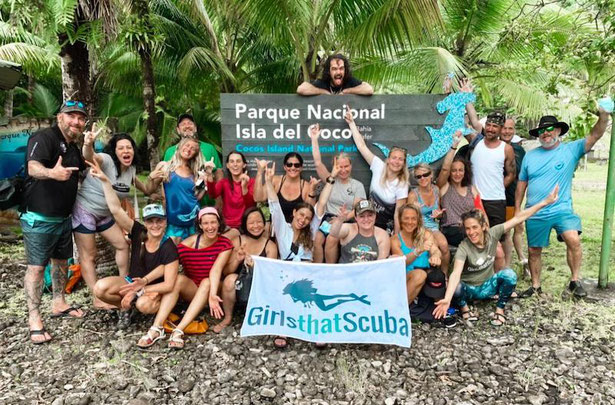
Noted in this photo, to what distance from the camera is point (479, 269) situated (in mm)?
5043

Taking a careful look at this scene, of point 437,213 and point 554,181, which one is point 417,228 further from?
point 554,181

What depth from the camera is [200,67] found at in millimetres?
9602

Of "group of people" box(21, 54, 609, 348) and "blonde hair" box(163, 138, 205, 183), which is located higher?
"blonde hair" box(163, 138, 205, 183)

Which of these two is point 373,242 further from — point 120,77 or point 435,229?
point 120,77

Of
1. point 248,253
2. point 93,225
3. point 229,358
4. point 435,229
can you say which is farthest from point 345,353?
point 93,225

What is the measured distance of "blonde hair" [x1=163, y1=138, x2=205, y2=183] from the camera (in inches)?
204

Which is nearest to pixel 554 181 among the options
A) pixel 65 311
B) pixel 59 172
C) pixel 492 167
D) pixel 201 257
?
pixel 492 167

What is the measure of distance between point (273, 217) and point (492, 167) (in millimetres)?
2789

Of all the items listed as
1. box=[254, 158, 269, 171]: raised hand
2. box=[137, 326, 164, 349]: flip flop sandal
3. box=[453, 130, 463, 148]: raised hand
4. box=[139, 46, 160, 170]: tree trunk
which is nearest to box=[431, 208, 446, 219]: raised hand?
box=[453, 130, 463, 148]: raised hand

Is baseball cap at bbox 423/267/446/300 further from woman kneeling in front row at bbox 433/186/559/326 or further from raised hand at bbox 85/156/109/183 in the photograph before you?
raised hand at bbox 85/156/109/183

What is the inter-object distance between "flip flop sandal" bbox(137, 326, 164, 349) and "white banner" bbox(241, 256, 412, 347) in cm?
90

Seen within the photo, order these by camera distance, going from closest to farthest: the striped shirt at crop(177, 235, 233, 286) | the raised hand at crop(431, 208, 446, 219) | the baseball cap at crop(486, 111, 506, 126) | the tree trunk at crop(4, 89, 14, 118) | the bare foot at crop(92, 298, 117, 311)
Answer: the striped shirt at crop(177, 235, 233, 286)
the bare foot at crop(92, 298, 117, 311)
the raised hand at crop(431, 208, 446, 219)
the baseball cap at crop(486, 111, 506, 126)
the tree trunk at crop(4, 89, 14, 118)

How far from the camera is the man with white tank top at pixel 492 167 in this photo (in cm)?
558

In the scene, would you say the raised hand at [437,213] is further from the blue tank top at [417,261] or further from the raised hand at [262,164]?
the raised hand at [262,164]
